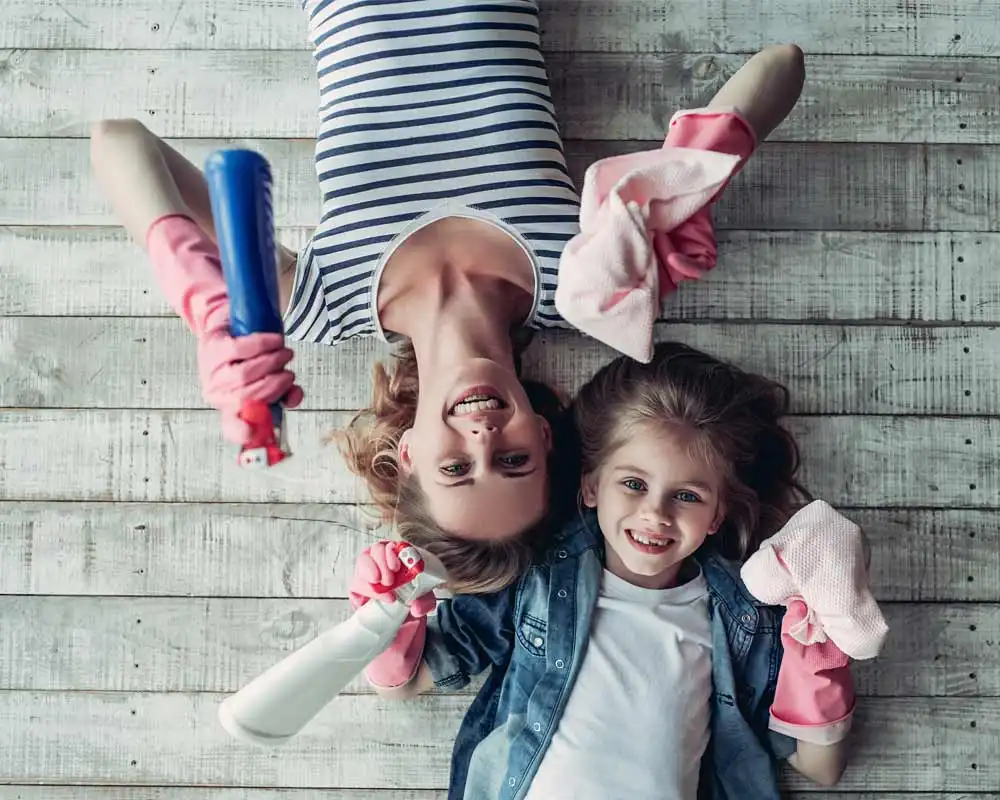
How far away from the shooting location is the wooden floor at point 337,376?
50.1 inches

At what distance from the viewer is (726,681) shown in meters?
1.18

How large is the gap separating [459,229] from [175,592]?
23.5 inches

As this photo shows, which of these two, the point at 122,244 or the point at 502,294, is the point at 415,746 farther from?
the point at 122,244

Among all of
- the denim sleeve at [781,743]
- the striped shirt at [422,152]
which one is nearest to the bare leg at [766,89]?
the striped shirt at [422,152]

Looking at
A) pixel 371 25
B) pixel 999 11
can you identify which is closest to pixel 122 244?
pixel 371 25

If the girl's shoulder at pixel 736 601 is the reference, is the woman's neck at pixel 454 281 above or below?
above

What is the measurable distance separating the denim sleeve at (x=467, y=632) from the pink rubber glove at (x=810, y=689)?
1.10ft

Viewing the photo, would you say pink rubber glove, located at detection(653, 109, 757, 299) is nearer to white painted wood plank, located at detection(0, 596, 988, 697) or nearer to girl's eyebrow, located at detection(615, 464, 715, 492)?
girl's eyebrow, located at detection(615, 464, 715, 492)

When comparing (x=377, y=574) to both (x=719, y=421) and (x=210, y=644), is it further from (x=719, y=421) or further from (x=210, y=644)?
(x=719, y=421)

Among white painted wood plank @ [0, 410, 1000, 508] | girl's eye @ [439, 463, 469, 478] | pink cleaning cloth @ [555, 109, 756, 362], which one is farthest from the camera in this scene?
white painted wood plank @ [0, 410, 1000, 508]

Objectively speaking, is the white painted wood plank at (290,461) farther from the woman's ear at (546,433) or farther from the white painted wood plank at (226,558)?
the woman's ear at (546,433)

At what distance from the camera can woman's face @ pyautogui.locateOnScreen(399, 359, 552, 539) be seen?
1.07m

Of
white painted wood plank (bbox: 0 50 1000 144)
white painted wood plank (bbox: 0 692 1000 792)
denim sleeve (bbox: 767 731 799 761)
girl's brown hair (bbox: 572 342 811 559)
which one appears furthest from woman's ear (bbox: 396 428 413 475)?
denim sleeve (bbox: 767 731 799 761)

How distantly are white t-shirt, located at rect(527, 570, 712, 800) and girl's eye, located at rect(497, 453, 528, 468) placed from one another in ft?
0.69
